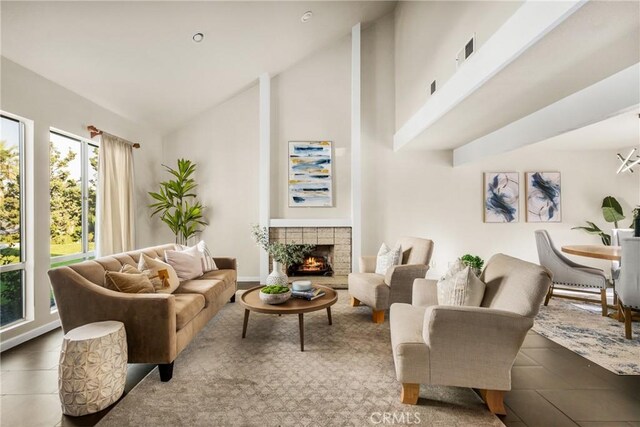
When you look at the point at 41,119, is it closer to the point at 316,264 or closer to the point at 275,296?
the point at 275,296

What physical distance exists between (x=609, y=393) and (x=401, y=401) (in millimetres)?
1428

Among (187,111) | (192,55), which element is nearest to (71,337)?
(192,55)

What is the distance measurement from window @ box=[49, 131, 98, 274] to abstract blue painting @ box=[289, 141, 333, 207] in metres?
2.76

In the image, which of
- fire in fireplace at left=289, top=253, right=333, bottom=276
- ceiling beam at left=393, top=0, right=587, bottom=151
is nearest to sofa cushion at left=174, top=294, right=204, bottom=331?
fire in fireplace at left=289, top=253, right=333, bottom=276

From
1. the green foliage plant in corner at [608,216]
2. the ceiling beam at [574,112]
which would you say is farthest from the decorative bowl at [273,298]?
the green foliage plant in corner at [608,216]

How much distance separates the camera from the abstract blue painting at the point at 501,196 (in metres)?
5.36

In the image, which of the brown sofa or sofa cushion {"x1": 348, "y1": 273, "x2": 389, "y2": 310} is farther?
sofa cushion {"x1": 348, "y1": 273, "x2": 389, "y2": 310}

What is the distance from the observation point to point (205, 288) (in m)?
3.20

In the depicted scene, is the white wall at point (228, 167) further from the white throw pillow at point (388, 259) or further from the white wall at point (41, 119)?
the white throw pillow at point (388, 259)

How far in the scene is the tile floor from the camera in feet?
6.15

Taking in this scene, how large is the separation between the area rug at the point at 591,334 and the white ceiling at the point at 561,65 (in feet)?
7.29

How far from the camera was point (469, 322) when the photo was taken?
190 cm

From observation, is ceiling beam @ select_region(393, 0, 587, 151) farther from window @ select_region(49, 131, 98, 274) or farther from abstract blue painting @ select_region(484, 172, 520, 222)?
window @ select_region(49, 131, 98, 274)
